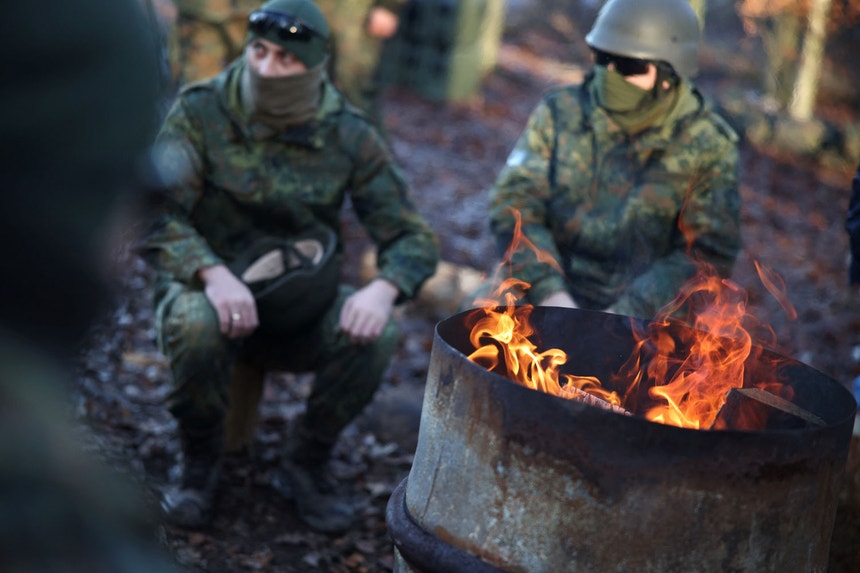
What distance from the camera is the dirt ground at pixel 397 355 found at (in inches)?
161

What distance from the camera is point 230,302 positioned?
3926 millimetres

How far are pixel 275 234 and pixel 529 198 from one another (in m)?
1.15

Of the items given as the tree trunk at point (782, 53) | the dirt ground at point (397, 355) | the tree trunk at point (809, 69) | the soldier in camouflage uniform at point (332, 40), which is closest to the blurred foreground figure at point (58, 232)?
the dirt ground at point (397, 355)

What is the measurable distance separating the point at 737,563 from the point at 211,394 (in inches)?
90.7

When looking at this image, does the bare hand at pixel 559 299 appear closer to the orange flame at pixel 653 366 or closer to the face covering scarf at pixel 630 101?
the orange flame at pixel 653 366

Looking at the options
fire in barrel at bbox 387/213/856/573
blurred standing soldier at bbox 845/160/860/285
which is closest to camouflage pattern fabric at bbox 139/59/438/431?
fire in barrel at bbox 387/213/856/573

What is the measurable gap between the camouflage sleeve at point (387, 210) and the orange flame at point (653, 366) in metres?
1.21

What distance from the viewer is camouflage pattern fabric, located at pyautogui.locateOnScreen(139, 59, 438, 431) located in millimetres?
4023

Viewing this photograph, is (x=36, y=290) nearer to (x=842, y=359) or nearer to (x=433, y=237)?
(x=433, y=237)

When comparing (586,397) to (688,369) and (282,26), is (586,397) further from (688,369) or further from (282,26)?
(282,26)

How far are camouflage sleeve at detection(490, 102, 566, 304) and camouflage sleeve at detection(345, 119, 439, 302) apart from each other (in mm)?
343

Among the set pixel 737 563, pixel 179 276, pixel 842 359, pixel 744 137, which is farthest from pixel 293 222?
pixel 744 137

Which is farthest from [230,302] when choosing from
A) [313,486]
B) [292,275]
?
[313,486]

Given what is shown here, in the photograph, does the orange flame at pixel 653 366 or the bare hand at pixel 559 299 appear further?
the bare hand at pixel 559 299
